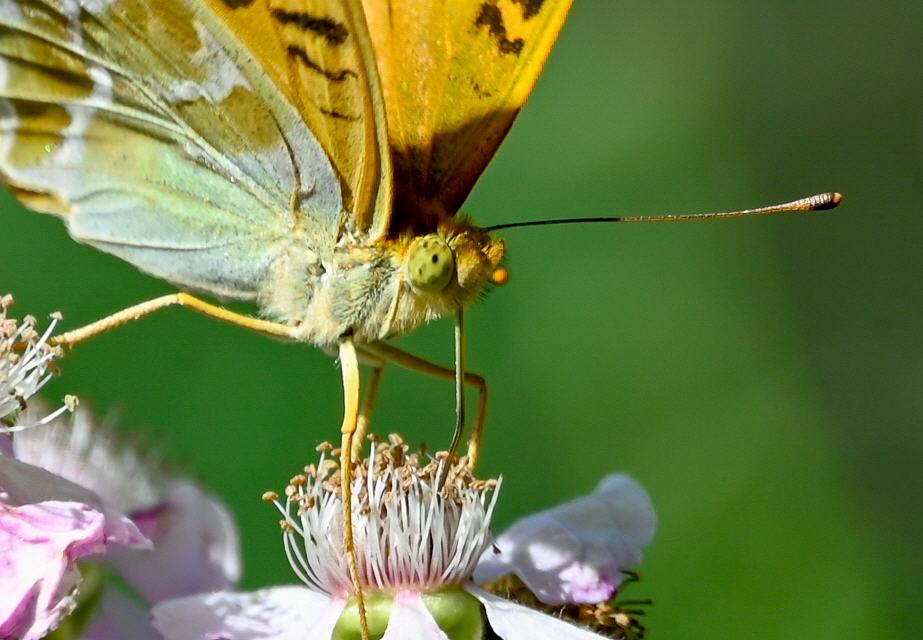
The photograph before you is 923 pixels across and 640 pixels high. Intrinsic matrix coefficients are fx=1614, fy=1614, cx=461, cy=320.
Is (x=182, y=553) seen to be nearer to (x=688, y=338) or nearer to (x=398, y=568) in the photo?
(x=398, y=568)

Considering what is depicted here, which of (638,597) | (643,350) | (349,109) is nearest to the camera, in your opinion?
(349,109)

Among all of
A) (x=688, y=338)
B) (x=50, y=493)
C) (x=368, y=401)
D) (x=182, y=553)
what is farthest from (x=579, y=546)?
(x=688, y=338)

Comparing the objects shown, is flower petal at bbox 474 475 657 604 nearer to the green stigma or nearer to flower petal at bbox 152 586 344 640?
the green stigma

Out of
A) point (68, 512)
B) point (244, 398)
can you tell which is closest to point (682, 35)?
point (244, 398)

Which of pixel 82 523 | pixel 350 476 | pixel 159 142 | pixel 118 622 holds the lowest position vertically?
pixel 118 622

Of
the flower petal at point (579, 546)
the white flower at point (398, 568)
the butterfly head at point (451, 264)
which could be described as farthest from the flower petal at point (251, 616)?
the butterfly head at point (451, 264)

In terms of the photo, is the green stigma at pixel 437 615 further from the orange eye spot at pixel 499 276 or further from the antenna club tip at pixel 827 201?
the antenna club tip at pixel 827 201

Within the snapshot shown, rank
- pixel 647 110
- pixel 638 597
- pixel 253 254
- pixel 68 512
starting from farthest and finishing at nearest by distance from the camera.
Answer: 1. pixel 647 110
2. pixel 638 597
3. pixel 253 254
4. pixel 68 512

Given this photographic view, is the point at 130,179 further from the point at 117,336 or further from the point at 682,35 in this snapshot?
the point at 682,35
